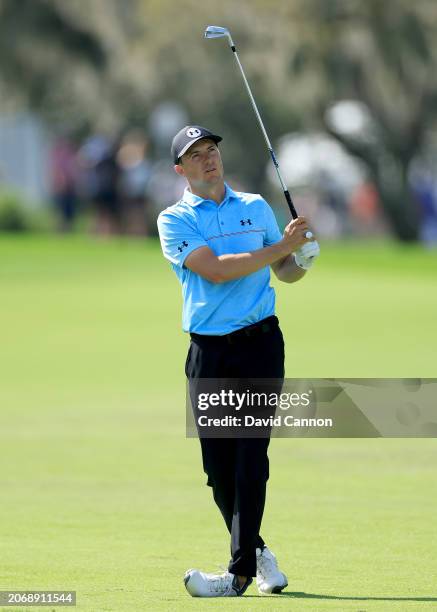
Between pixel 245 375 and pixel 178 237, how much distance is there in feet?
2.10

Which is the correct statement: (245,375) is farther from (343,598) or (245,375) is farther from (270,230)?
(343,598)

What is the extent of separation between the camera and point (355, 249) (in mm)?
36875

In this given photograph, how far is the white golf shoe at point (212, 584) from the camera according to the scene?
714 centimetres

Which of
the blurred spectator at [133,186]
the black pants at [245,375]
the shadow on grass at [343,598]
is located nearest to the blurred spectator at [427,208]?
the blurred spectator at [133,186]

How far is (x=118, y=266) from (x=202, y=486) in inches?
817

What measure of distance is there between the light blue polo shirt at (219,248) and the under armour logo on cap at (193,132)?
0.26 m

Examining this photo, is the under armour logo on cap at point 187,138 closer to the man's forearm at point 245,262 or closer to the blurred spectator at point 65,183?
the man's forearm at point 245,262

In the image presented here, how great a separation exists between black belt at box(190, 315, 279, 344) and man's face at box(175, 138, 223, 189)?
24.7 inches

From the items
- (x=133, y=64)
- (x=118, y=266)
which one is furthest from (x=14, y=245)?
(x=133, y=64)

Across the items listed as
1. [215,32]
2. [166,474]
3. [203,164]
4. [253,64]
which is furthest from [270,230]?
[253,64]

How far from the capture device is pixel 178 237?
7312 millimetres

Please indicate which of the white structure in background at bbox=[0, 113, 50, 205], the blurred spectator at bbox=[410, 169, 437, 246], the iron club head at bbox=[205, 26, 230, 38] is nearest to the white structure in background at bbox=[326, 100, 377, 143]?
the blurred spectator at bbox=[410, 169, 437, 246]

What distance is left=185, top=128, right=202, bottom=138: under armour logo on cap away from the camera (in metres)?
7.37

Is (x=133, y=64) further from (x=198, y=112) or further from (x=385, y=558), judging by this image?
(x=385, y=558)
